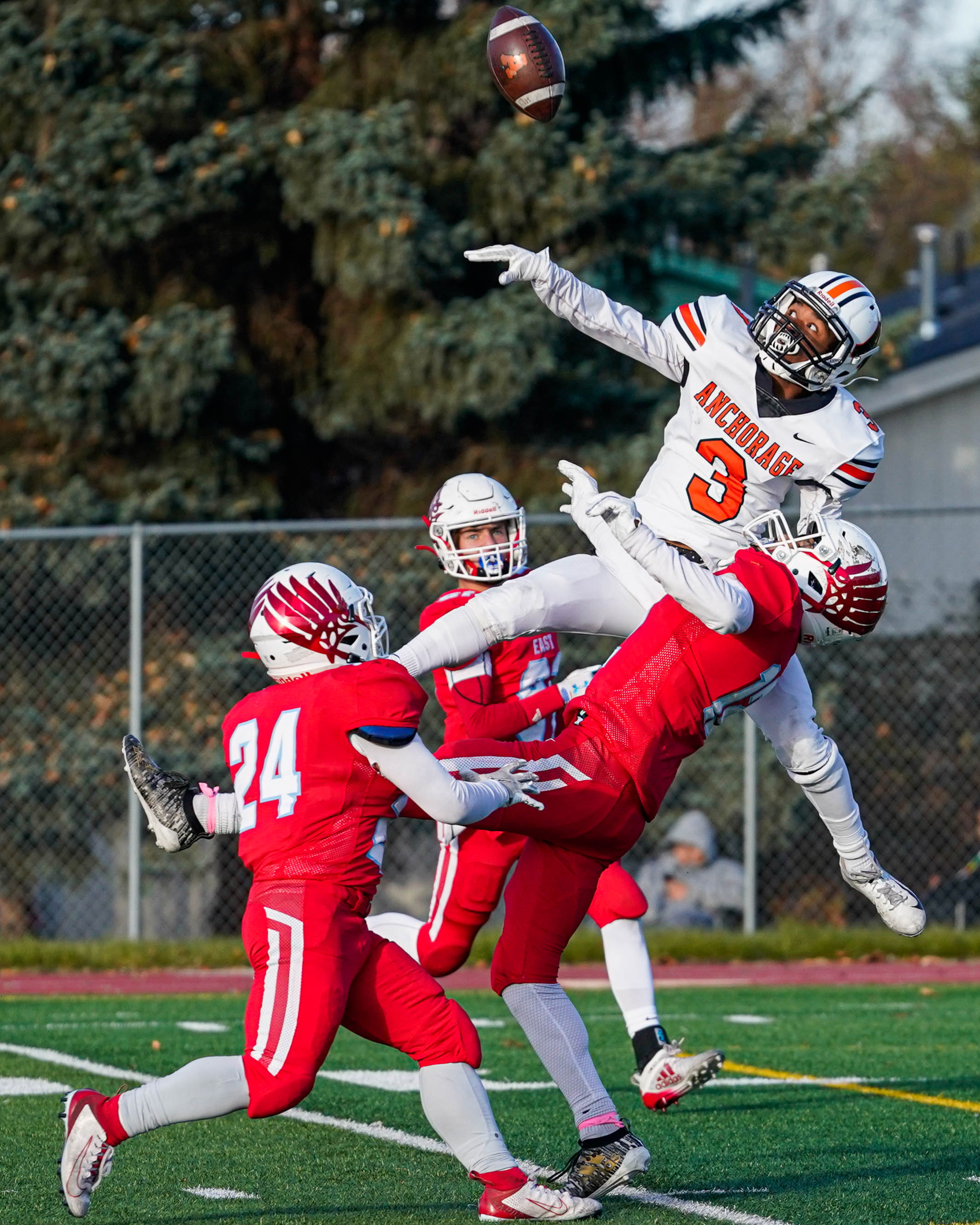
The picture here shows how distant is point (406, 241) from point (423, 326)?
0.59 meters

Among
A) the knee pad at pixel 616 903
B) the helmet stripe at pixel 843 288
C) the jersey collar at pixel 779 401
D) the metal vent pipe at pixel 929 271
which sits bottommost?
the knee pad at pixel 616 903

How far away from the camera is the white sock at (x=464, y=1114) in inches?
158

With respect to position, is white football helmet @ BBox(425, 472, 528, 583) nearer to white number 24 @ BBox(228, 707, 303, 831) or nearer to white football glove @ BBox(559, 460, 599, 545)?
white football glove @ BBox(559, 460, 599, 545)

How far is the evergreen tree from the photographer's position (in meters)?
12.4

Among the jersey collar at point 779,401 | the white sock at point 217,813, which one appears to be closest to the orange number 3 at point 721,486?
the jersey collar at point 779,401

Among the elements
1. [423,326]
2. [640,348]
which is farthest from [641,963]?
[423,326]

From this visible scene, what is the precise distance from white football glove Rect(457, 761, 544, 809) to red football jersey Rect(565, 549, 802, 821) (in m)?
0.26

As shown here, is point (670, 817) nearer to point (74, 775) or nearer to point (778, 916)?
point (778, 916)

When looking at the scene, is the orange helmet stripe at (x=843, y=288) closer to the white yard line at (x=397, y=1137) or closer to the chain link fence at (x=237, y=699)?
the white yard line at (x=397, y=1137)

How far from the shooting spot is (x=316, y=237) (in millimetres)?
13062

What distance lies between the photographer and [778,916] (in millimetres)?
11703

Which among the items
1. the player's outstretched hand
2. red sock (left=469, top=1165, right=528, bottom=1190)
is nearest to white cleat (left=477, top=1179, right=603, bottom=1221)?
red sock (left=469, top=1165, right=528, bottom=1190)

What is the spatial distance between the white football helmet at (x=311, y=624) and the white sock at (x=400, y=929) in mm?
1623

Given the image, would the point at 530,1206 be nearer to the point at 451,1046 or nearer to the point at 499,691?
the point at 451,1046
